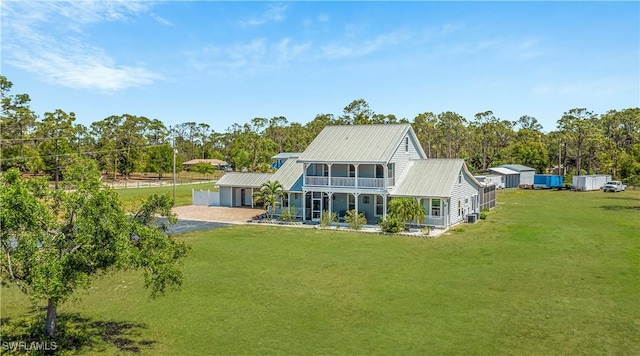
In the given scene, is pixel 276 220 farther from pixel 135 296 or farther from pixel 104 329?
pixel 104 329

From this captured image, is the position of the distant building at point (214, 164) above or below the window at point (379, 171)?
above

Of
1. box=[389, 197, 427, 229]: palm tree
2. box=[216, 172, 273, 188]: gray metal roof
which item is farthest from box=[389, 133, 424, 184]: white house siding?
box=[216, 172, 273, 188]: gray metal roof

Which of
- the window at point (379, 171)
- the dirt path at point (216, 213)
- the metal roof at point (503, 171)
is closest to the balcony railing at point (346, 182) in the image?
the window at point (379, 171)

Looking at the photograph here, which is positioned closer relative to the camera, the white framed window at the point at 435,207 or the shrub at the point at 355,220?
the shrub at the point at 355,220

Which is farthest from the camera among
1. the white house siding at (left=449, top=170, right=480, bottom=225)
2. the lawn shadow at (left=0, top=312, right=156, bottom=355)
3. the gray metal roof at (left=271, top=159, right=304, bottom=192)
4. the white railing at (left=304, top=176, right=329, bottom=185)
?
the gray metal roof at (left=271, top=159, right=304, bottom=192)

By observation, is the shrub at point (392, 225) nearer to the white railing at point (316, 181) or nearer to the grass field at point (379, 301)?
the grass field at point (379, 301)

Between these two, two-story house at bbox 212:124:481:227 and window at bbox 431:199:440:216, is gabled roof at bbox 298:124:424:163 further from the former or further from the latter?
A: window at bbox 431:199:440:216

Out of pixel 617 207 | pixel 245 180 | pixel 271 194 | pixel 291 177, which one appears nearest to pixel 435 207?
pixel 271 194
